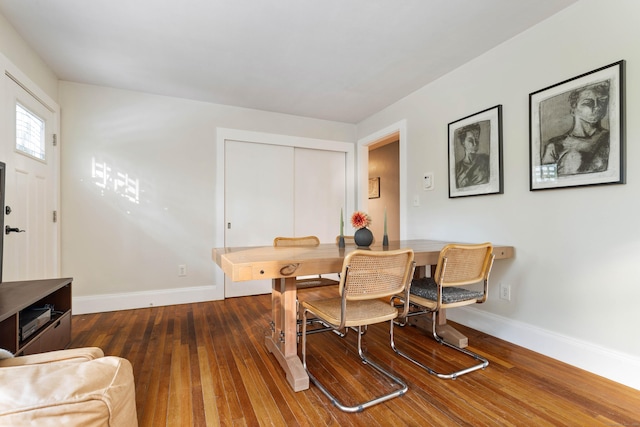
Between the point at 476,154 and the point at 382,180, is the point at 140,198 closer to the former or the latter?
the point at 476,154

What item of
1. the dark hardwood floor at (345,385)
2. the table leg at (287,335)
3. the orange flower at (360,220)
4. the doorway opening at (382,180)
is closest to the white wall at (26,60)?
the dark hardwood floor at (345,385)

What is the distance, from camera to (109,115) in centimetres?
313

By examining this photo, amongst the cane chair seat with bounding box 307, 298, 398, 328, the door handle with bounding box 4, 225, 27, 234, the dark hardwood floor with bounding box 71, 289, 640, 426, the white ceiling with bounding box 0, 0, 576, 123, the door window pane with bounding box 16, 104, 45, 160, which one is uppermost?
the white ceiling with bounding box 0, 0, 576, 123

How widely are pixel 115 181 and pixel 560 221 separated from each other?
3.92 m

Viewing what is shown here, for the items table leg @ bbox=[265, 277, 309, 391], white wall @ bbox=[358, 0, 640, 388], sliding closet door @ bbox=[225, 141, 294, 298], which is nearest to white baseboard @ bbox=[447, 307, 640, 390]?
white wall @ bbox=[358, 0, 640, 388]

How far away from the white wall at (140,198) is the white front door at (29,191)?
0.61 feet

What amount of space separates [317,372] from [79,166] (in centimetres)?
303

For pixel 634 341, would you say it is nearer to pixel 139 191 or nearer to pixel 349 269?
pixel 349 269

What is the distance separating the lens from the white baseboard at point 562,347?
5.55ft

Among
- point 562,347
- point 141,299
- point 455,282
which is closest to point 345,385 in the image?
point 455,282

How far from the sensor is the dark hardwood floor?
1417 millimetres

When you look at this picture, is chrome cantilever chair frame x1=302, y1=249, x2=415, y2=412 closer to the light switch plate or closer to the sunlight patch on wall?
the light switch plate

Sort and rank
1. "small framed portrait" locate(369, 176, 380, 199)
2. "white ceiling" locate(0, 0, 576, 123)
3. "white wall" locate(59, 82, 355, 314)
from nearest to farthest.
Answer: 1. "white ceiling" locate(0, 0, 576, 123)
2. "white wall" locate(59, 82, 355, 314)
3. "small framed portrait" locate(369, 176, 380, 199)

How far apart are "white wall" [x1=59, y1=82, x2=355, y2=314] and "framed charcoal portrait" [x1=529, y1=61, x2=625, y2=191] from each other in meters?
3.04
